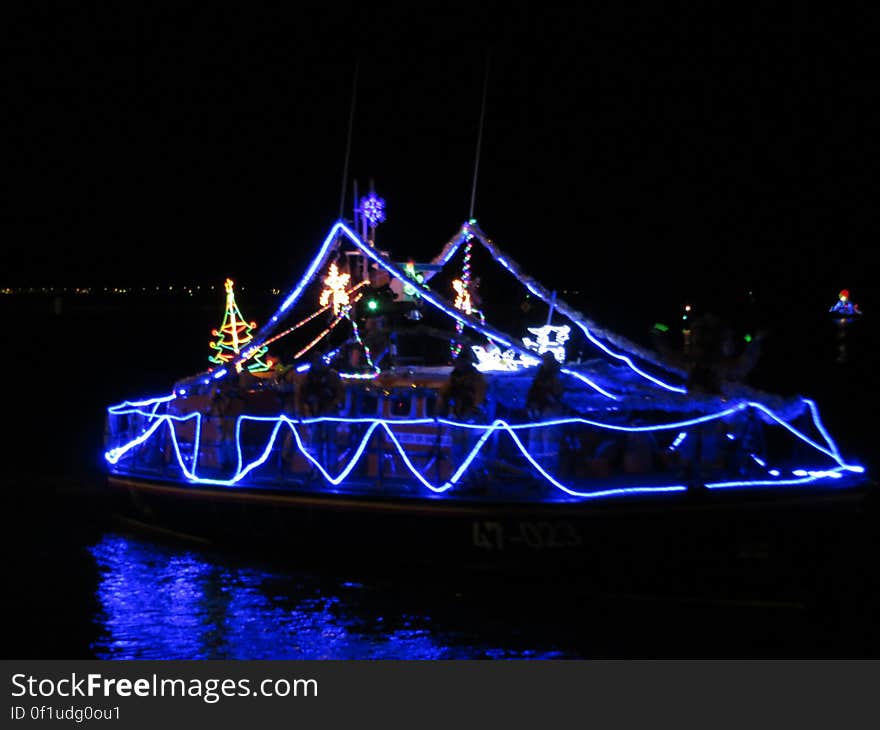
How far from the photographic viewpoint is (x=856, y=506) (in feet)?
39.7

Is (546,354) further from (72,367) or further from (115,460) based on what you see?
(72,367)

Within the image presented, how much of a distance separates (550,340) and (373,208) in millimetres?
3115

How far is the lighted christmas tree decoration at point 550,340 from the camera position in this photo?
16.5 meters

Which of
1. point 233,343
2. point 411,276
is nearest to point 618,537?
point 411,276

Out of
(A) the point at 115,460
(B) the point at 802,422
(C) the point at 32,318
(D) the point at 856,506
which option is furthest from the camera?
(C) the point at 32,318

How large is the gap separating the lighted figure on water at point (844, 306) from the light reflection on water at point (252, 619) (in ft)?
251

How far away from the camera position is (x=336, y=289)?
17.0 meters

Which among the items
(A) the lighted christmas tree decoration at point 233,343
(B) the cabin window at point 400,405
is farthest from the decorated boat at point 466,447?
(A) the lighted christmas tree decoration at point 233,343

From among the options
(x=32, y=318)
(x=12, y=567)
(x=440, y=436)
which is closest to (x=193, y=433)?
(x=12, y=567)

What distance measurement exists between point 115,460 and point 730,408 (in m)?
9.83

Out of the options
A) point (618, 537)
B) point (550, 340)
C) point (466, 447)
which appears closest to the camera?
point (618, 537)

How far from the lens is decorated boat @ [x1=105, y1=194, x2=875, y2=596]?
12.5m

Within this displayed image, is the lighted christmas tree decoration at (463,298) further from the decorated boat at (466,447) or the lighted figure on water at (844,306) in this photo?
the lighted figure on water at (844,306)

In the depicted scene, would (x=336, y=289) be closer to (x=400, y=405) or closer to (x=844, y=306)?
(x=400, y=405)
